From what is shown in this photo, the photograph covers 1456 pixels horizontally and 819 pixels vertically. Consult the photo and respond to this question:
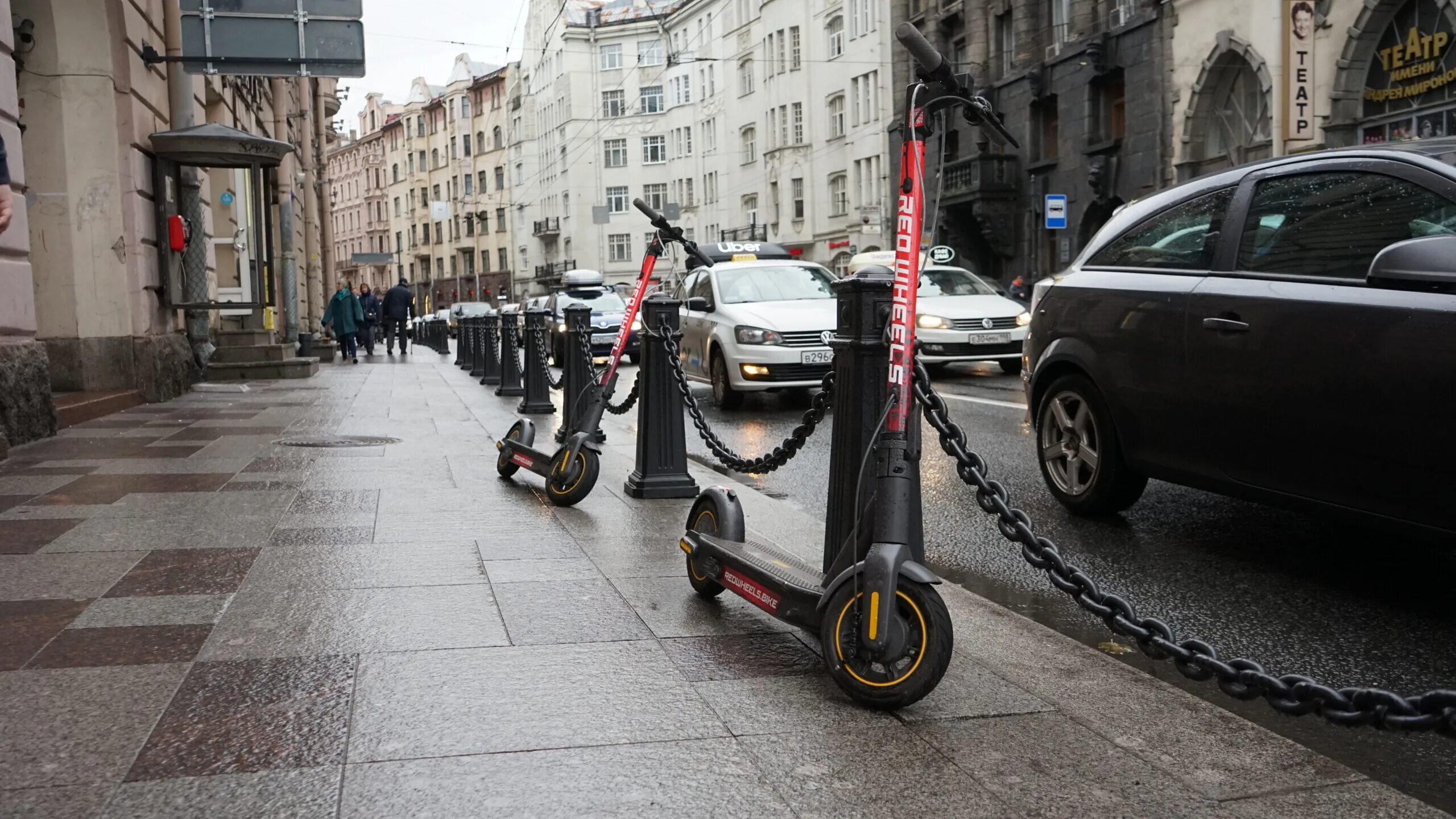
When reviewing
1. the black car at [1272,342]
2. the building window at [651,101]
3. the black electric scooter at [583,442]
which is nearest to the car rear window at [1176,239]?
the black car at [1272,342]

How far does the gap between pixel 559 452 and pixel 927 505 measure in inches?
78.5

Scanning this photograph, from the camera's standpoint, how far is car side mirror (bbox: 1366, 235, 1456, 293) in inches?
156

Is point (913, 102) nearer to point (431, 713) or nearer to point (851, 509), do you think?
point (851, 509)

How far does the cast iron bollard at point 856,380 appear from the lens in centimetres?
375

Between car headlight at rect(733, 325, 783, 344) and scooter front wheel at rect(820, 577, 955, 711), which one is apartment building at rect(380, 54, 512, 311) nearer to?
car headlight at rect(733, 325, 783, 344)

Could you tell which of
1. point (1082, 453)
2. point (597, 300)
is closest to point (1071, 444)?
point (1082, 453)

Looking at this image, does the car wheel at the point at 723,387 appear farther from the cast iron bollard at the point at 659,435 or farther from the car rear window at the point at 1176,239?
the car rear window at the point at 1176,239

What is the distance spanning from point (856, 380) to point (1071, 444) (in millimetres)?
3016

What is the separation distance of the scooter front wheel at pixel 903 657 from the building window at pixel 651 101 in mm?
82057

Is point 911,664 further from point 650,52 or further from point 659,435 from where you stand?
point 650,52

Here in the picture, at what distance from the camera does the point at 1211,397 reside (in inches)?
208

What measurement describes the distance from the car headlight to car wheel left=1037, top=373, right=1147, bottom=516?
21.8 ft

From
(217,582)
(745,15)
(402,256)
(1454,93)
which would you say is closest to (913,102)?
(217,582)

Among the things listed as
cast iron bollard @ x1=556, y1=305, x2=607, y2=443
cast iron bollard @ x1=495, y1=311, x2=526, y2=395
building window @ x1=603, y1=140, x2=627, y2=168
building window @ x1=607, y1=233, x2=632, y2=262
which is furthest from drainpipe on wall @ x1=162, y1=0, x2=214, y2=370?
building window @ x1=607, y1=233, x2=632, y2=262
